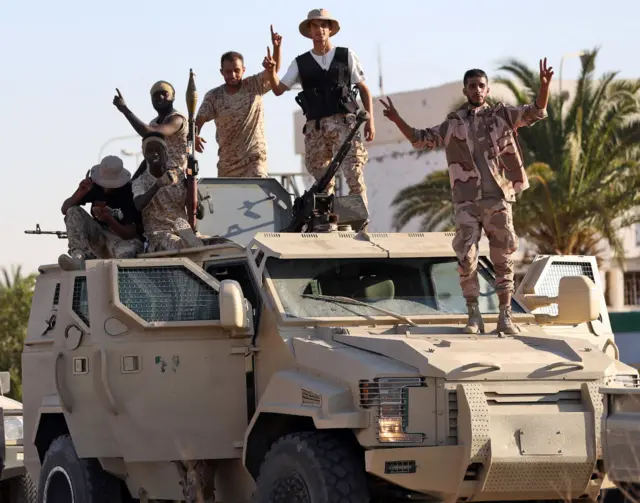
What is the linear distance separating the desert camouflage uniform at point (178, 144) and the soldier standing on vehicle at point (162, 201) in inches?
10.5

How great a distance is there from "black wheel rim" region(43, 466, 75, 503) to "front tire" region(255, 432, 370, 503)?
210 cm

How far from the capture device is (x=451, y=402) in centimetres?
864

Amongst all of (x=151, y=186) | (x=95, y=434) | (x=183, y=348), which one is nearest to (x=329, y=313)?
(x=183, y=348)

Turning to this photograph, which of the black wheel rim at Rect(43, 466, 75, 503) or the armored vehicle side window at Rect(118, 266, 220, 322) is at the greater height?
the armored vehicle side window at Rect(118, 266, 220, 322)

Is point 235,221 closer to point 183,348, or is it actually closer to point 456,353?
point 183,348

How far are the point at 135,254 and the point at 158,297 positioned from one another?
1751 mm

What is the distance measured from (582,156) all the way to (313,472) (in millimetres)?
19065

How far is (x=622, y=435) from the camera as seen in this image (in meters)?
7.93

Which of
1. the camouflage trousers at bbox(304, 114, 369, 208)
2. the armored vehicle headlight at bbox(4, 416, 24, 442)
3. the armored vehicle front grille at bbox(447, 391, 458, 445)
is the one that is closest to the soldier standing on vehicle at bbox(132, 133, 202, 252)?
the camouflage trousers at bbox(304, 114, 369, 208)

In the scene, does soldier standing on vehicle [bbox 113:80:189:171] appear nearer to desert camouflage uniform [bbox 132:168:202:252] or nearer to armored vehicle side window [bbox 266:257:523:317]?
desert camouflage uniform [bbox 132:168:202:252]

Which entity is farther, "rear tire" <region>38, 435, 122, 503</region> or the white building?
the white building

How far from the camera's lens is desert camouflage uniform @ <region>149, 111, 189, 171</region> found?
1241 cm

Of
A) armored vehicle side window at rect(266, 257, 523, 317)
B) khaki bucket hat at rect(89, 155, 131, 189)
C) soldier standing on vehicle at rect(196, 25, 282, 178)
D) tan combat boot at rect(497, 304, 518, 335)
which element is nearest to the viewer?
tan combat boot at rect(497, 304, 518, 335)

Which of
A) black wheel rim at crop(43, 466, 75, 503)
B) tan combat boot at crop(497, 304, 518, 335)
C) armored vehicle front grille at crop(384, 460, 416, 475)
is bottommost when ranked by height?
black wheel rim at crop(43, 466, 75, 503)
